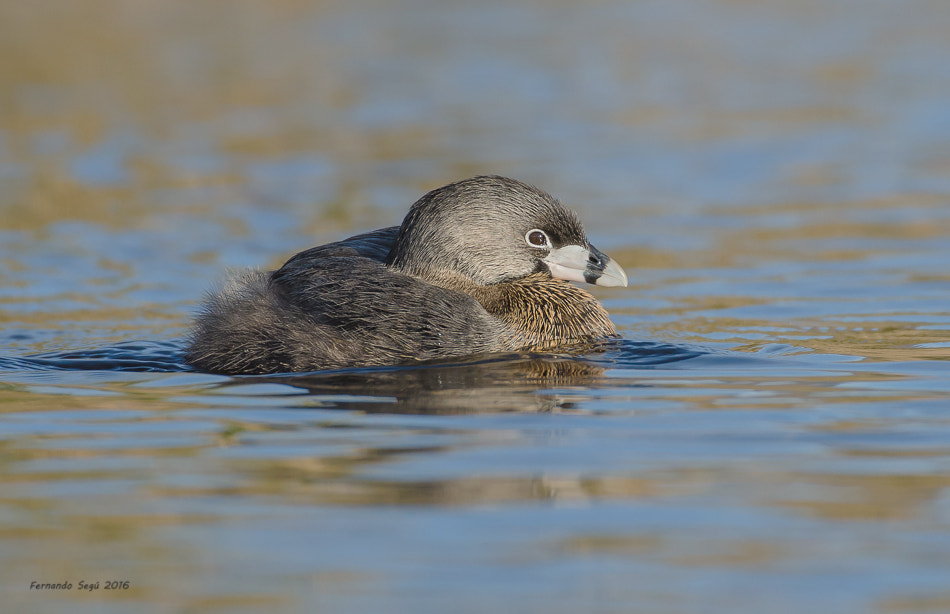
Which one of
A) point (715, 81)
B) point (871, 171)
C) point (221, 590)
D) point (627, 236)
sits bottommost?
point (221, 590)

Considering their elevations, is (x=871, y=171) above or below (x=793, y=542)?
above

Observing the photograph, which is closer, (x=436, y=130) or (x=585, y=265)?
(x=585, y=265)

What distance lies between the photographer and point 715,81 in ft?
74.7

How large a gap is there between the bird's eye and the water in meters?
0.85

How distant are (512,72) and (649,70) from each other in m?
2.31

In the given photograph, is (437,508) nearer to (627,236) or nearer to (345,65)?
(627,236)

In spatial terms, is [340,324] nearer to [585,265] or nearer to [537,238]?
[537,238]

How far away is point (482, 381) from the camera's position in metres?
7.70

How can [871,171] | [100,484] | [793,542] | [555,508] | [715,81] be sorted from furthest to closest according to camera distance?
[715,81] < [871,171] < [100,484] < [555,508] < [793,542]

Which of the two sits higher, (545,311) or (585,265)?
(585,265)

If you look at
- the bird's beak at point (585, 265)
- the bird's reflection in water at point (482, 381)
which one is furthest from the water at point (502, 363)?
the bird's beak at point (585, 265)

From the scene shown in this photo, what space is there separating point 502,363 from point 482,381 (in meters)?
0.52

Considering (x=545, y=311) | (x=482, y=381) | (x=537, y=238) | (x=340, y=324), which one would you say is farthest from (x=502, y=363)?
(x=537, y=238)

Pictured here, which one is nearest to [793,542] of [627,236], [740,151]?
[627,236]
